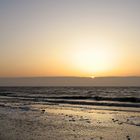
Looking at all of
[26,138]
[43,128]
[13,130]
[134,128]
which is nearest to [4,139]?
[26,138]

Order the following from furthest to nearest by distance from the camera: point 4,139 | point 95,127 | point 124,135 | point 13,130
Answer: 1. point 95,127
2. point 13,130
3. point 124,135
4. point 4,139

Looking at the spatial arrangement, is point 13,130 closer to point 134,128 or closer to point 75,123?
point 75,123

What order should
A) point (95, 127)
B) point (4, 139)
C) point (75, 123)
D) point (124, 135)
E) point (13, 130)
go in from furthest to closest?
point (75, 123), point (95, 127), point (13, 130), point (124, 135), point (4, 139)

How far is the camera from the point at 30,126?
17.9 m

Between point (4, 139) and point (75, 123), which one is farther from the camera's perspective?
point (75, 123)

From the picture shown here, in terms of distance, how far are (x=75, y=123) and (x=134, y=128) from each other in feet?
12.5

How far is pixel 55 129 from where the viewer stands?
55.6ft

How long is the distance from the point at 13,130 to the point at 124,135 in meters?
5.70

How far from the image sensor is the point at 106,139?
14.0 metres

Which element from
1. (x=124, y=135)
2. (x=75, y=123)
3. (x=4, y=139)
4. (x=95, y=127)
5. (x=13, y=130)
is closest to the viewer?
(x=4, y=139)

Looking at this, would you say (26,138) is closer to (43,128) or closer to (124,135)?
(43,128)

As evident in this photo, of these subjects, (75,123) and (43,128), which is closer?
(43,128)

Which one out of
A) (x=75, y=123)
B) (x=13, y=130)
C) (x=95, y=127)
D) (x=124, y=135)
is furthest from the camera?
(x=75, y=123)

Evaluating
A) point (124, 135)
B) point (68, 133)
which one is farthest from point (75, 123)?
point (124, 135)
